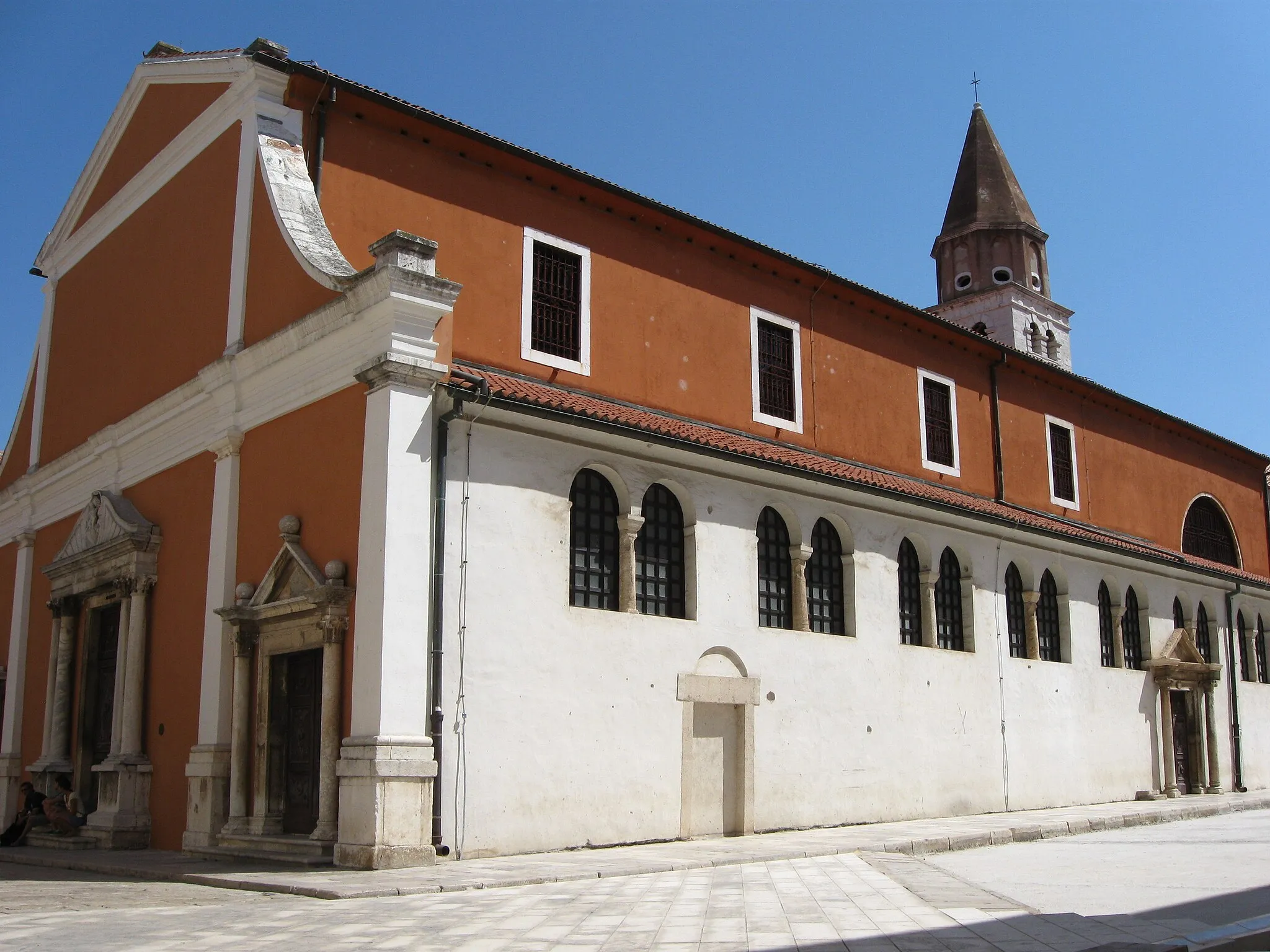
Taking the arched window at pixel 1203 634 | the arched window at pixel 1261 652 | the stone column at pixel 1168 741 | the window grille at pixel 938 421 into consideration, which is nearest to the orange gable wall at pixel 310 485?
the window grille at pixel 938 421

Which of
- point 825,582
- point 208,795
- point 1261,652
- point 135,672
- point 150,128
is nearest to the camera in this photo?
point 208,795

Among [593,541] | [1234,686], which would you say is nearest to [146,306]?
[593,541]

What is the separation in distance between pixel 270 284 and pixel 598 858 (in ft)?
24.7

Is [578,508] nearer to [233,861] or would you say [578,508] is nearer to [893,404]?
[233,861]

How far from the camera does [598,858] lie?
1206 cm

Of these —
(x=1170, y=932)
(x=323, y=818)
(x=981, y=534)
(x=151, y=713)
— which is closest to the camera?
(x=1170, y=932)

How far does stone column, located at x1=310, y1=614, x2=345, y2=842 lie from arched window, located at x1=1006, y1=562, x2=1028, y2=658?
11951mm

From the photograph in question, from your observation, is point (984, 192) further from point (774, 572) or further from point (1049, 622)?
point (774, 572)

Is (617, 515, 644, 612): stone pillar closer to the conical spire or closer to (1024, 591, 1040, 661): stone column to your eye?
(1024, 591, 1040, 661): stone column

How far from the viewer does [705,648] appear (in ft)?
48.4

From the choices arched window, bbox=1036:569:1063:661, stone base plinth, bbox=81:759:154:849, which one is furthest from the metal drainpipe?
stone base plinth, bbox=81:759:154:849

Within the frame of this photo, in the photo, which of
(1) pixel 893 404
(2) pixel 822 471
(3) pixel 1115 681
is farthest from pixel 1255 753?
(2) pixel 822 471

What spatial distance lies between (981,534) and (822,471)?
4451mm

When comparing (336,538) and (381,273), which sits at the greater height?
(381,273)
